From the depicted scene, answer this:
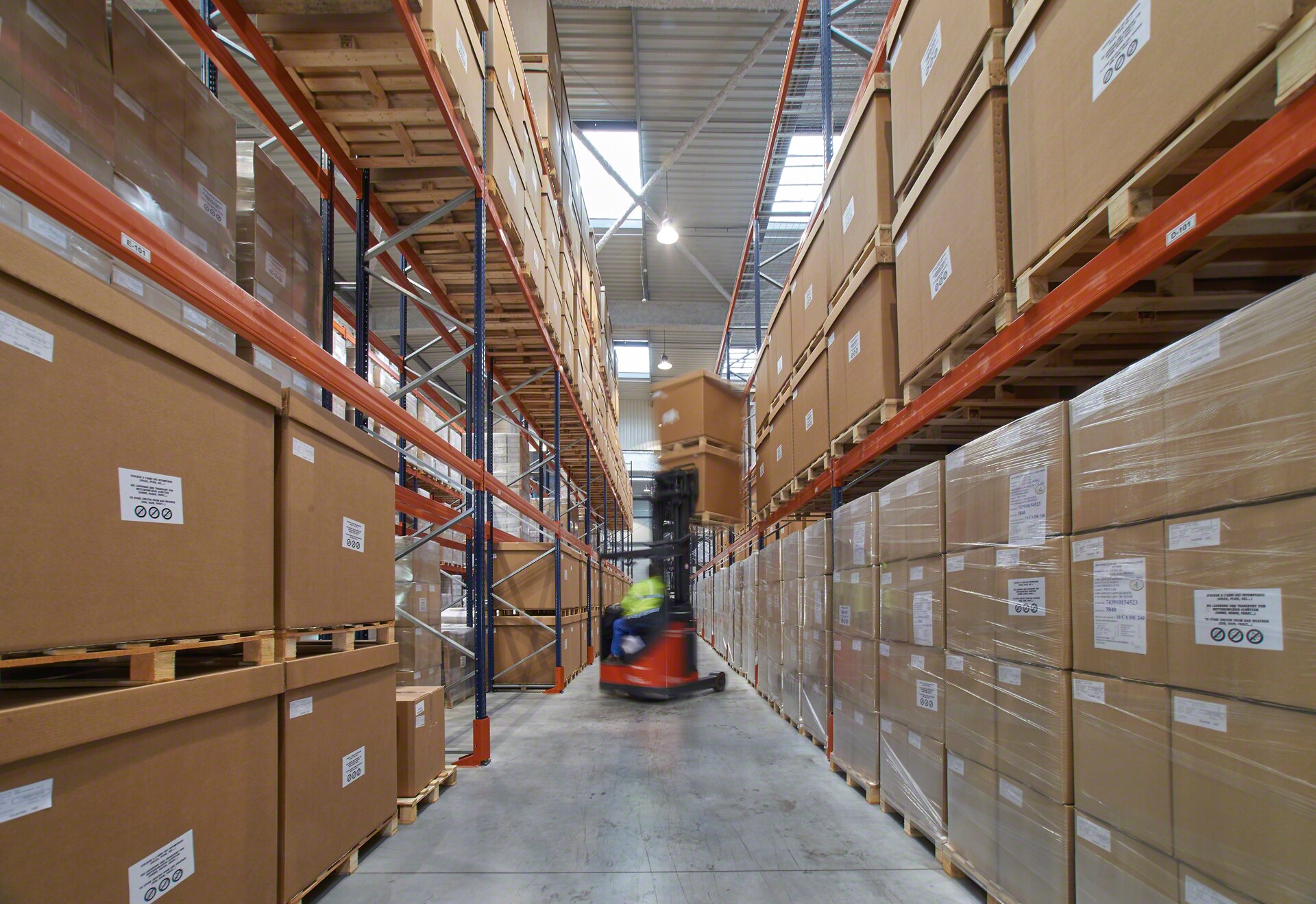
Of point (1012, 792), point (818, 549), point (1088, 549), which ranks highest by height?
point (1088, 549)

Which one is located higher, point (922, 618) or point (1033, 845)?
point (922, 618)

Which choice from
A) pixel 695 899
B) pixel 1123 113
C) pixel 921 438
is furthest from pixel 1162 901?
pixel 921 438

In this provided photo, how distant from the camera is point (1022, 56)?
278cm

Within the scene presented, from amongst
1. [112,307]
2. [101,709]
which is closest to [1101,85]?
[112,307]

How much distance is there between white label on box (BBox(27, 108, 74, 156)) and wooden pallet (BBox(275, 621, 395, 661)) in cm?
177

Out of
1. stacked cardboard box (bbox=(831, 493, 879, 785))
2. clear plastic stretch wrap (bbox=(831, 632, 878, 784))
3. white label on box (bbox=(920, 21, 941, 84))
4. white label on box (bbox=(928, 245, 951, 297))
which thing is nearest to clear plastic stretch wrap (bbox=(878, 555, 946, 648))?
stacked cardboard box (bbox=(831, 493, 879, 785))

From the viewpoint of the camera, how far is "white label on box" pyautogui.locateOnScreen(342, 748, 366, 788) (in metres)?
3.29

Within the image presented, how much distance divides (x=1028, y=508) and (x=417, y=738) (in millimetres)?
3522

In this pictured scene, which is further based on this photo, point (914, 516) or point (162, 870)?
point (914, 516)

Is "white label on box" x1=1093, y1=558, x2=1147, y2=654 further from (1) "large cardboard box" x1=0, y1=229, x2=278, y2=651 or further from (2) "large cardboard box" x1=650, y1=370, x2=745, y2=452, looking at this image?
(2) "large cardboard box" x1=650, y1=370, x2=745, y2=452

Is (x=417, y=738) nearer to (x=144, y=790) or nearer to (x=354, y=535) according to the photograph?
(x=354, y=535)

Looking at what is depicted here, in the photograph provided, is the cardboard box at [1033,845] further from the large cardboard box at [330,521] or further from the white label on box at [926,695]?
the large cardboard box at [330,521]

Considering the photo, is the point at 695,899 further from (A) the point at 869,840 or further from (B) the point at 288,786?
(B) the point at 288,786

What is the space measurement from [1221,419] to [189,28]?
4635mm
